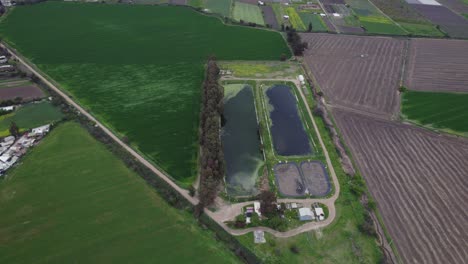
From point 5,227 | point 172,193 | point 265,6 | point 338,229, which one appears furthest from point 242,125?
point 265,6

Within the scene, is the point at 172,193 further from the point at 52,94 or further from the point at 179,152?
the point at 52,94

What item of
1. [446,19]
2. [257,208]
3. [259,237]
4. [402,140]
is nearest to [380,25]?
[446,19]

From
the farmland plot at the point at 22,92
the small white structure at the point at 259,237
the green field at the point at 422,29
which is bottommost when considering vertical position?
the small white structure at the point at 259,237

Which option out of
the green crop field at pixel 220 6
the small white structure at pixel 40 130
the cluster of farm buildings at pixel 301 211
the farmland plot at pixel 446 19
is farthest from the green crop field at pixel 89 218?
the farmland plot at pixel 446 19

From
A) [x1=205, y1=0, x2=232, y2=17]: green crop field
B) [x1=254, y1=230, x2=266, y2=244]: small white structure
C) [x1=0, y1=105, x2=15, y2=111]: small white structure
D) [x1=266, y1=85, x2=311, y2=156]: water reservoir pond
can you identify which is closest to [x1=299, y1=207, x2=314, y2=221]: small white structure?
[x1=254, y1=230, x2=266, y2=244]: small white structure

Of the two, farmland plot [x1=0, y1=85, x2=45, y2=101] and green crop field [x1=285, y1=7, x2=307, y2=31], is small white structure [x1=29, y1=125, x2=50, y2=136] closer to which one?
farmland plot [x1=0, y1=85, x2=45, y2=101]

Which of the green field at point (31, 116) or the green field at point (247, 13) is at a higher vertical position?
the green field at point (247, 13)

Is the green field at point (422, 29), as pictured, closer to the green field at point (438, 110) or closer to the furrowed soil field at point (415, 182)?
the green field at point (438, 110)
